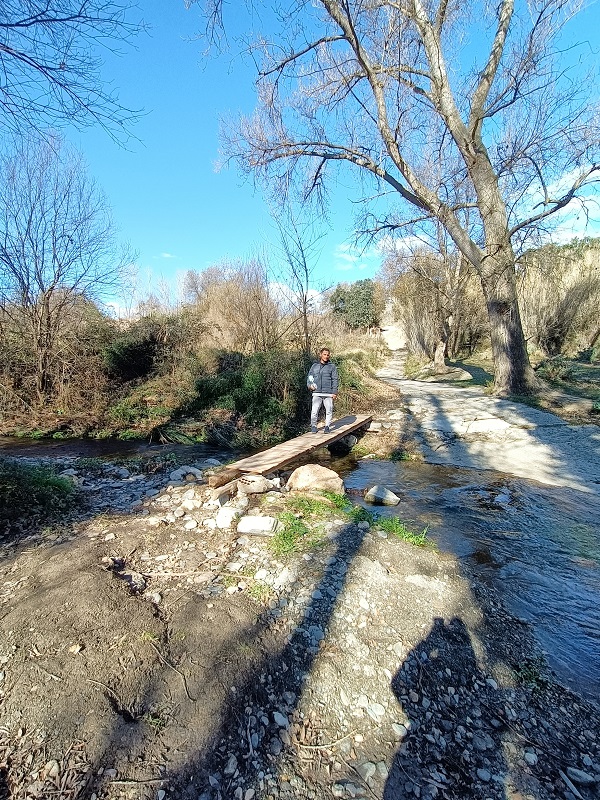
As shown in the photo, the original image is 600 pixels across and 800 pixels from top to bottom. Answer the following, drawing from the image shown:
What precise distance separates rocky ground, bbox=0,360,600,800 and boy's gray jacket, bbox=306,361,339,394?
16.1 feet

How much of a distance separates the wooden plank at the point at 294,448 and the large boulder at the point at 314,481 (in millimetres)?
625

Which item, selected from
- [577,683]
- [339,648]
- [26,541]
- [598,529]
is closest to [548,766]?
[577,683]

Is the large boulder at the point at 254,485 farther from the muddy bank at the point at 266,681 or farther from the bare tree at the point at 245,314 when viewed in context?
the bare tree at the point at 245,314

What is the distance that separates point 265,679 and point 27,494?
337 cm

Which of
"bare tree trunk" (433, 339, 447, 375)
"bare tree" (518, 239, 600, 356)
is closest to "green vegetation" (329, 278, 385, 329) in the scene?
"bare tree trunk" (433, 339, 447, 375)

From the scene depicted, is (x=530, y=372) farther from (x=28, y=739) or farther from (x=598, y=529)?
(x=28, y=739)

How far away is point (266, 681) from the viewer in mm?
2283

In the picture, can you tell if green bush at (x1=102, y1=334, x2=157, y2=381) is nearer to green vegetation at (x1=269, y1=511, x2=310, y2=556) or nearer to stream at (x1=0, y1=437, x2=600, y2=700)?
stream at (x1=0, y1=437, x2=600, y2=700)

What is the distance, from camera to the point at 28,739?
1.84 metres

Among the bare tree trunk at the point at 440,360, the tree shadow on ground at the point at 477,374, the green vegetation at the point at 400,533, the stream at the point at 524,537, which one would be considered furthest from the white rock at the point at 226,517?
the bare tree trunk at the point at 440,360

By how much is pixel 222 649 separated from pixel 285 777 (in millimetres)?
760

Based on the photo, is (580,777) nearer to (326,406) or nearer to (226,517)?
(226,517)

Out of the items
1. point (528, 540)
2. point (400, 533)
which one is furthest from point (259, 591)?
point (528, 540)

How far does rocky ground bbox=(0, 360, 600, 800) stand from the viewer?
183 centimetres
